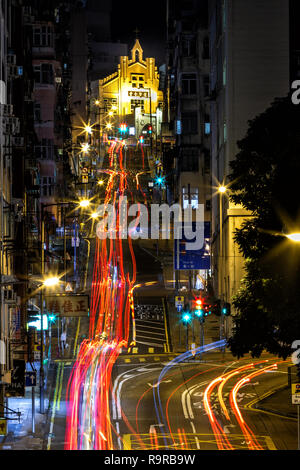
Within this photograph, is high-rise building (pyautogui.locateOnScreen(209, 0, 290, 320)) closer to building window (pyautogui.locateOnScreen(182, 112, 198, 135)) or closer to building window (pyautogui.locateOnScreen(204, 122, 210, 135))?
building window (pyautogui.locateOnScreen(204, 122, 210, 135))

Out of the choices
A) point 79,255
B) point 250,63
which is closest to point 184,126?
point 79,255

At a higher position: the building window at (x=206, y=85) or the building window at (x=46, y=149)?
the building window at (x=206, y=85)

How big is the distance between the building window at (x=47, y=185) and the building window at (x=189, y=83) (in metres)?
26.3

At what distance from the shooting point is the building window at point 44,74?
7550 centimetres

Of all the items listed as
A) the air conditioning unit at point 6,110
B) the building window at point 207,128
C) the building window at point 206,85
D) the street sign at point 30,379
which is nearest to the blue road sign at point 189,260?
the air conditioning unit at point 6,110

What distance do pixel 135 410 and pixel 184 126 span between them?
201 ft

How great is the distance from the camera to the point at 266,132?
3359 cm

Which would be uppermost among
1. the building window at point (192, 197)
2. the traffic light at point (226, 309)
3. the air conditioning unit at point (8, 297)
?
the building window at point (192, 197)

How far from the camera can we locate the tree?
96.5 ft

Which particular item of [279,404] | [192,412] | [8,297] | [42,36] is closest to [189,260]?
[279,404]

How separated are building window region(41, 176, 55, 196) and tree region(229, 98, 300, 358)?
39.5 metres

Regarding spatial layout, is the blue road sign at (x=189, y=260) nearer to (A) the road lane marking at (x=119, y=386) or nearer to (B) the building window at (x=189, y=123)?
(A) the road lane marking at (x=119, y=386)
